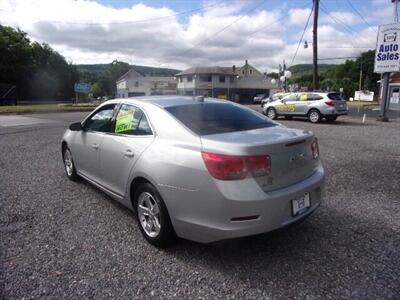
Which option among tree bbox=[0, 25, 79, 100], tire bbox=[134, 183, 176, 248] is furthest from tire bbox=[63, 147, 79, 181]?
tree bbox=[0, 25, 79, 100]

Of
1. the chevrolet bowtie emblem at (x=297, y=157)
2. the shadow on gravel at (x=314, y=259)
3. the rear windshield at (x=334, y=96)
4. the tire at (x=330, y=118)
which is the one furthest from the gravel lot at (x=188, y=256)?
the rear windshield at (x=334, y=96)

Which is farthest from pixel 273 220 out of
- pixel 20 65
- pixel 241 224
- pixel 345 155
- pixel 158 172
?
pixel 20 65

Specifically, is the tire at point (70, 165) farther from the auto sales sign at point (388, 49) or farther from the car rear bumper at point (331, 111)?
the auto sales sign at point (388, 49)

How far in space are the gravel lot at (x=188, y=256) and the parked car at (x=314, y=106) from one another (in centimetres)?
1166

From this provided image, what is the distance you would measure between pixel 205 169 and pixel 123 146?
4.34 feet

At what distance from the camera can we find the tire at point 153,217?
10.1 ft

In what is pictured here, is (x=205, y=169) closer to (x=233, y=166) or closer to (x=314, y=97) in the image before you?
(x=233, y=166)

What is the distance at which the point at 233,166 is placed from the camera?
2639 mm

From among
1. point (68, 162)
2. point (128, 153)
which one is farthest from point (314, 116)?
point (128, 153)

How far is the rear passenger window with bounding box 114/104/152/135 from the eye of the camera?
3545 millimetres

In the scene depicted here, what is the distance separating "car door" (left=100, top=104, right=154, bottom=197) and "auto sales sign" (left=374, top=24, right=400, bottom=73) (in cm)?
1631

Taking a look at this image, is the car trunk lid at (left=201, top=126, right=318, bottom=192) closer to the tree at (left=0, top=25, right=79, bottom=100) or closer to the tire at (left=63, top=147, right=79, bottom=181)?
the tire at (left=63, top=147, right=79, bottom=181)

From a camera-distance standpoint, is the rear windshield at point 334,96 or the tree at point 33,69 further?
the tree at point 33,69

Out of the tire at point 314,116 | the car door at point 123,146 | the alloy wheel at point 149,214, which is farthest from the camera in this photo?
the tire at point 314,116
